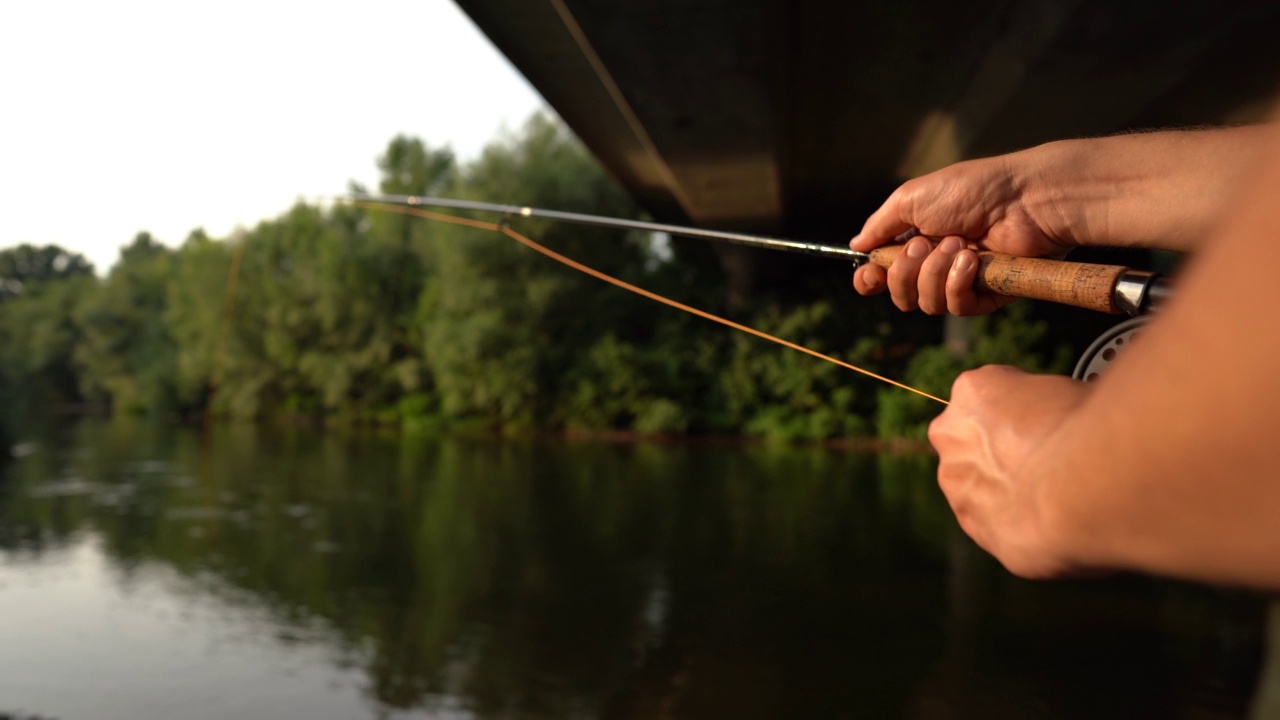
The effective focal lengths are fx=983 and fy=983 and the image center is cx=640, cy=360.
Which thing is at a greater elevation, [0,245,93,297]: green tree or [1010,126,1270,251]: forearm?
[0,245,93,297]: green tree

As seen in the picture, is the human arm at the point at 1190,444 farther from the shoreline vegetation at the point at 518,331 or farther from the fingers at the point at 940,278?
the shoreline vegetation at the point at 518,331

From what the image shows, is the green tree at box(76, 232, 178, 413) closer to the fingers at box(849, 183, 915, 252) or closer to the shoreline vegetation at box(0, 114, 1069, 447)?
the shoreline vegetation at box(0, 114, 1069, 447)

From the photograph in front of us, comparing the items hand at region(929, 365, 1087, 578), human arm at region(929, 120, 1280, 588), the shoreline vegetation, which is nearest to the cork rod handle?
hand at region(929, 365, 1087, 578)

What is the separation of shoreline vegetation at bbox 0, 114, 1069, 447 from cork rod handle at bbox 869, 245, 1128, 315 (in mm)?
7494

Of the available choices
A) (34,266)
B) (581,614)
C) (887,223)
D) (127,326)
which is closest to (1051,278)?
(887,223)

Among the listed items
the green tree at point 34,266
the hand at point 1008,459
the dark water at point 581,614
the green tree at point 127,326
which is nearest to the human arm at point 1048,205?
the hand at point 1008,459

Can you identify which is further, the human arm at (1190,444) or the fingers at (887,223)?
the fingers at (887,223)

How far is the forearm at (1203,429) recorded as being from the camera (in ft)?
2.36

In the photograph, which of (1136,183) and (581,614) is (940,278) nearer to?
(1136,183)

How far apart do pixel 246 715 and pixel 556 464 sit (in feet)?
49.1

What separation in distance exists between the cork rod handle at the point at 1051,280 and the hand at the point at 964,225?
40 mm

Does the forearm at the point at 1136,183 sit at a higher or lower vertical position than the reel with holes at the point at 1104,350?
higher

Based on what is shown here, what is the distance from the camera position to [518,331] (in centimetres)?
3042

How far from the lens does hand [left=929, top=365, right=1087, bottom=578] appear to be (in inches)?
40.4
